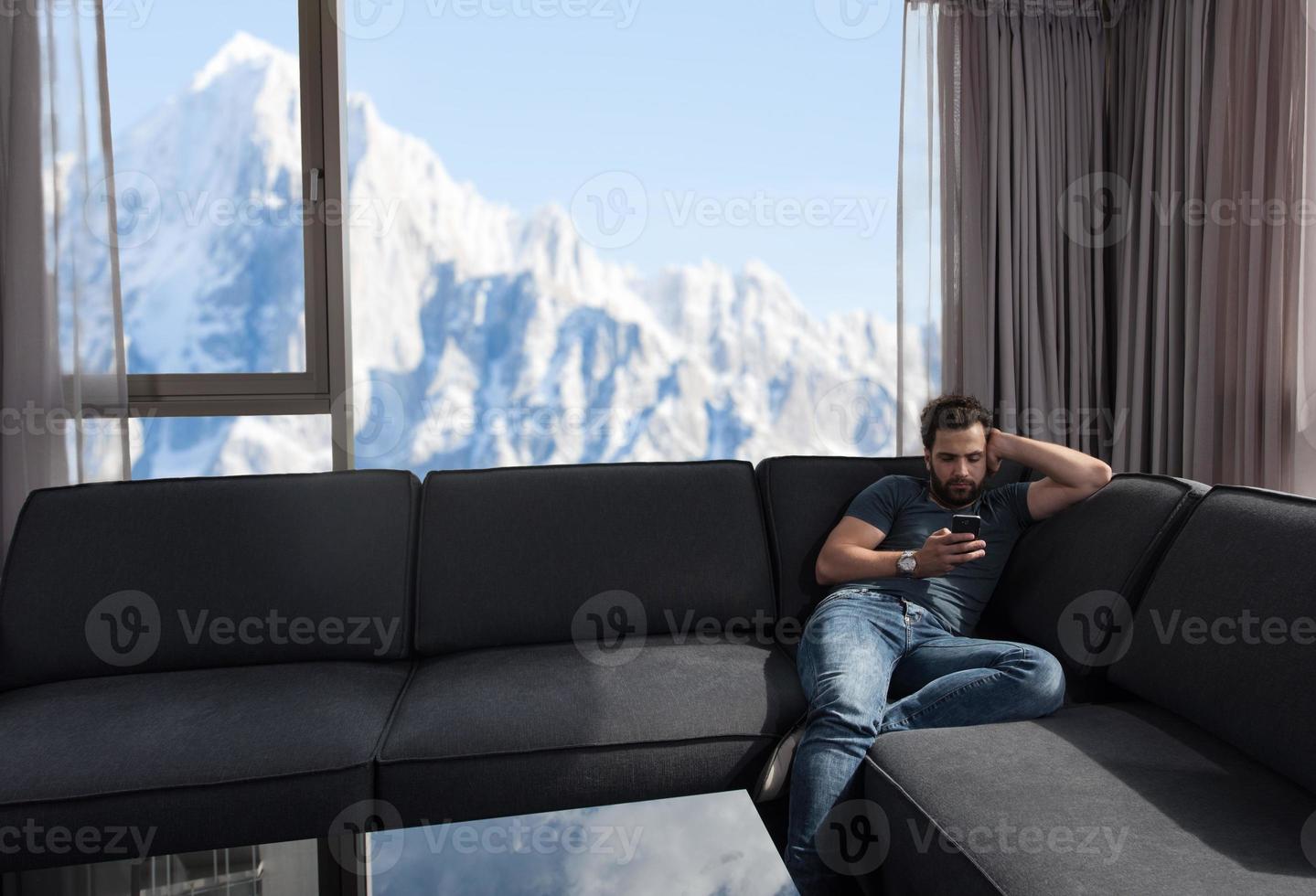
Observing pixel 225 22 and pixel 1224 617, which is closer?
pixel 1224 617

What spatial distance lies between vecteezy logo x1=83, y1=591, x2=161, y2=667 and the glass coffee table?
0.86 m

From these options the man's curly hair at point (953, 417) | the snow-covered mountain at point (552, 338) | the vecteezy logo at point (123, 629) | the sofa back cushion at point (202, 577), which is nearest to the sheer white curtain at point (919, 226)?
the man's curly hair at point (953, 417)

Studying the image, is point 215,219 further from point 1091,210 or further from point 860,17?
point 1091,210

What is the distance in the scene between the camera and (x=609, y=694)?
1700 mm

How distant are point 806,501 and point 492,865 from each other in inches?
52.3

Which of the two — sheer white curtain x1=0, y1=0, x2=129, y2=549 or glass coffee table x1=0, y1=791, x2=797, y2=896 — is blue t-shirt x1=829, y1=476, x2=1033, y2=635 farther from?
sheer white curtain x1=0, y1=0, x2=129, y2=549

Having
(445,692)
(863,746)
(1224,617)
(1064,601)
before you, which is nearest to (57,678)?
(445,692)

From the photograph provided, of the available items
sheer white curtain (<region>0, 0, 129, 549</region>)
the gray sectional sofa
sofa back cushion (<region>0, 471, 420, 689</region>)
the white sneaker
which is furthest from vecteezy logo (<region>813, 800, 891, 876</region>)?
sheer white curtain (<region>0, 0, 129, 549</region>)

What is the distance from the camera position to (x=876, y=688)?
162 cm

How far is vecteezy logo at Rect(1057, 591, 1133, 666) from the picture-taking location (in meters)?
1.66

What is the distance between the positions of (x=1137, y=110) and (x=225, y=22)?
3.14m

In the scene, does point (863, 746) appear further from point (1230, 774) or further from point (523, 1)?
point (523, 1)

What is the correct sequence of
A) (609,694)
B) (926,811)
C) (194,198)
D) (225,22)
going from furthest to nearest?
(225,22) < (194,198) < (609,694) < (926,811)

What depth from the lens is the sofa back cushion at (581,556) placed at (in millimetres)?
2043
